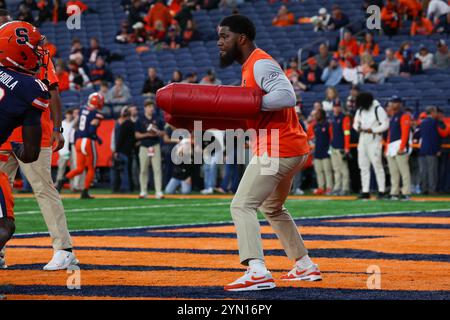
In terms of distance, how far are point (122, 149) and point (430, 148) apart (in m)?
6.80

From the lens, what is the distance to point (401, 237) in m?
11.6

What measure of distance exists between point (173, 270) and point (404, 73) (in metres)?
17.0

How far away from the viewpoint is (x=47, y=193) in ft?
29.3

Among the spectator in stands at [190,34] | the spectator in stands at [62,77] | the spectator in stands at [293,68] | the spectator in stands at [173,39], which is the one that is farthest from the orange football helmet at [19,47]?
the spectator in stands at [173,39]

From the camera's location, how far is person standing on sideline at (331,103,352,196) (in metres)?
22.2

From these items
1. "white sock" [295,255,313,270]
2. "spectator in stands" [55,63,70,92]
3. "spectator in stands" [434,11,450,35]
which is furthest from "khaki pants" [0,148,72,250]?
"spectator in stands" [55,63,70,92]

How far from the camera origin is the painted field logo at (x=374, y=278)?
24.3 feet

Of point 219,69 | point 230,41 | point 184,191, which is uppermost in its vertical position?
point 230,41

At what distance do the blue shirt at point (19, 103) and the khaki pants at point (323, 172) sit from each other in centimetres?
1626

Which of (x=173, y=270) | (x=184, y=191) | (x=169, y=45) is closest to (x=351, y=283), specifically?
(x=173, y=270)

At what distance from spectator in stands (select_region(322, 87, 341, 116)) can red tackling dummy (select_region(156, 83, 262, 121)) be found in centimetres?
1562

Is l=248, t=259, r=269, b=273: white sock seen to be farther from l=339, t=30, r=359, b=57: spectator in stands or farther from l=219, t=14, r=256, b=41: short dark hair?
l=339, t=30, r=359, b=57: spectator in stands

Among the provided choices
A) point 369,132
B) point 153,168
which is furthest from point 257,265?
point 153,168
